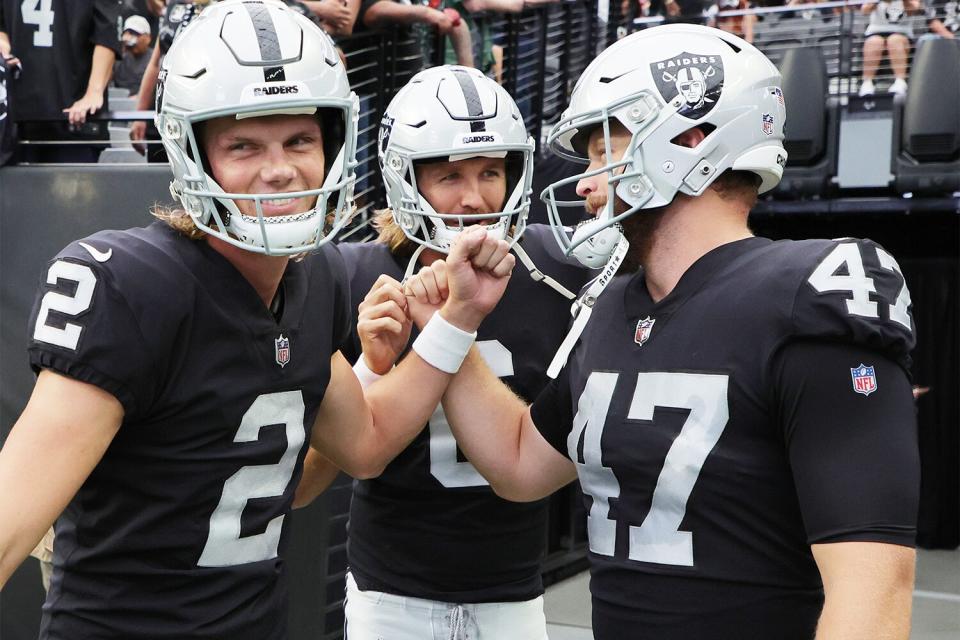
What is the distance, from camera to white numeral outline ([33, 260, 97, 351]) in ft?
5.64

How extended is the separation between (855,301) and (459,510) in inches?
52.6

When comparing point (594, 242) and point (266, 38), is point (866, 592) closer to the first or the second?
point (594, 242)

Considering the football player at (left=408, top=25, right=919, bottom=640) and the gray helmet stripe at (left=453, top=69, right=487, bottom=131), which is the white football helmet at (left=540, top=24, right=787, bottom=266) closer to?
the football player at (left=408, top=25, right=919, bottom=640)

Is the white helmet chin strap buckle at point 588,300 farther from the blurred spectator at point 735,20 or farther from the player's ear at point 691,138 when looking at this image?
the blurred spectator at point 735,20

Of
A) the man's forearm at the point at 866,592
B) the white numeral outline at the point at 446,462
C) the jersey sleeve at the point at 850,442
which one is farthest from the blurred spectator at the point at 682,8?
the man's forearm at the point at 866,592

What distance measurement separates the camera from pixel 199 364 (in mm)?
1893

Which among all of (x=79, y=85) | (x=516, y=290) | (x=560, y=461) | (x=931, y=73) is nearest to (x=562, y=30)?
(x=931, y=73)

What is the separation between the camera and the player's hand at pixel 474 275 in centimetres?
232

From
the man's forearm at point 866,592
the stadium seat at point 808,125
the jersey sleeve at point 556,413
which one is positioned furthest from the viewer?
the stadium seat at point 808,125

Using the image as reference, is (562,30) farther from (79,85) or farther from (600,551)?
(600,551)

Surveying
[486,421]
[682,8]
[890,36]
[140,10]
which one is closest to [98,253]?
[486,421]

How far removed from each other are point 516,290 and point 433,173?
384mm

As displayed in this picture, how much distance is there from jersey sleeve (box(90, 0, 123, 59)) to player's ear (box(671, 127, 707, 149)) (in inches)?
174

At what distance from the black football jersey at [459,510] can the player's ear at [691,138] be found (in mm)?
978
